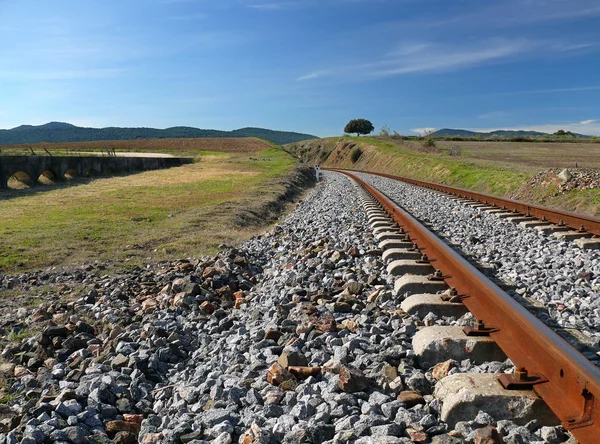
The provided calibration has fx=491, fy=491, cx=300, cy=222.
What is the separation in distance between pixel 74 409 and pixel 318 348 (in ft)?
5.34

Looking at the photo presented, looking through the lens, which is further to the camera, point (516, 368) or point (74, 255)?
point (74, 255)

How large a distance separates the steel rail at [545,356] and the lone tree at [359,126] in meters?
120

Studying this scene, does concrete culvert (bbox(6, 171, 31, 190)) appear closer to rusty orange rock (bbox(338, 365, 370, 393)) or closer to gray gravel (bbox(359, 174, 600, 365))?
gray gravel (bbox(359, 174, 600, 365))

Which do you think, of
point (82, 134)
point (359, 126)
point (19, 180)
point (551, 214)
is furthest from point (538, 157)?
point (82, 134)

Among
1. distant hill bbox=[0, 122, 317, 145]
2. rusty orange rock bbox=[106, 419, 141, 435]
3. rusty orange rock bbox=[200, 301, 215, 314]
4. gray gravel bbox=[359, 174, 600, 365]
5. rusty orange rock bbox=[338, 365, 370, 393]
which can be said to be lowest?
rusty orange rock bbox=[106, 419, 141, 435]

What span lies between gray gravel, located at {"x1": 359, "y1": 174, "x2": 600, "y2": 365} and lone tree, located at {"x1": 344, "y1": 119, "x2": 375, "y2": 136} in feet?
376

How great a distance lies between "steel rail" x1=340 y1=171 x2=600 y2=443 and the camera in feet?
7.00

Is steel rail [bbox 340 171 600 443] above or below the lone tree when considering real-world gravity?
below

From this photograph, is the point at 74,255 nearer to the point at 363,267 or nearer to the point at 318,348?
the point at 363,267

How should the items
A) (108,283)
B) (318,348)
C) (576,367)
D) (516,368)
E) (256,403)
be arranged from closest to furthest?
(576,367) → (516,368) → (256,403) → (318,348) → (108,283)

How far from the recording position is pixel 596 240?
21.4 feet

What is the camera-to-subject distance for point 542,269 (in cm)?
540

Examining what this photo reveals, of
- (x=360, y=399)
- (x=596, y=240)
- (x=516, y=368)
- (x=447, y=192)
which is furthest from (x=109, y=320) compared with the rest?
(x=447, y=192)

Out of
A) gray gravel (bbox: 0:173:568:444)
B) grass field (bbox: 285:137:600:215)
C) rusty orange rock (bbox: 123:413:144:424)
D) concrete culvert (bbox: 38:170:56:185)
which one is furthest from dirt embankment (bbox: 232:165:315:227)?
concrete culvert (bbox: 38:170:56:185)
